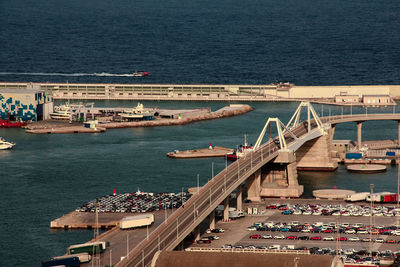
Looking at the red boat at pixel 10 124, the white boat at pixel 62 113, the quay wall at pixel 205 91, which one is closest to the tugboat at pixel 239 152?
the white boat at pixel 62 113

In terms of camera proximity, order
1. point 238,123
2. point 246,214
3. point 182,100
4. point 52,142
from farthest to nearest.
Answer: point 182,100 → point 238,123 → point 52,142 → point 246,214

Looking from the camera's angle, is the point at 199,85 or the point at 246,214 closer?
the point at 246,214

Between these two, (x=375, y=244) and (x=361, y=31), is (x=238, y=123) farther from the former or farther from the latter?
(x=361, y=31)

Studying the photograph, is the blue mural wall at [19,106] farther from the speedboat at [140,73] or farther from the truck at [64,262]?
the truck at [64,262]

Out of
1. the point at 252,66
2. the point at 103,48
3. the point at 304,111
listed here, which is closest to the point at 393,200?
the point at 304,111

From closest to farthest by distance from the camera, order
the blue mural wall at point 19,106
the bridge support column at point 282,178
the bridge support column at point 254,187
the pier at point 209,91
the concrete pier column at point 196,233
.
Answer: the concrete pier column at point 196,233
the bridge support column at point 254,187
the bridge support column at point 282,178
the blue mural wall at point 19,106
the pier at point 209,91

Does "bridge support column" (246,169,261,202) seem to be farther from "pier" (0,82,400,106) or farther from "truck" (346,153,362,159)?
"pier" (0,82,400,106)
